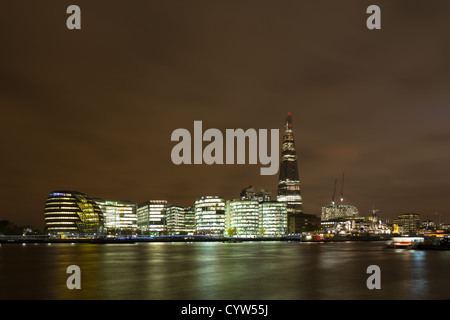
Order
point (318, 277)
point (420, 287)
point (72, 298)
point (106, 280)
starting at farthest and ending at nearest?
point (318, 277)
point (106, 280)
point (420, 287)
point (72, 298)

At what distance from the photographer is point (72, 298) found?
1481 inches

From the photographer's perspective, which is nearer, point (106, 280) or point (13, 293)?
point (13, 293)

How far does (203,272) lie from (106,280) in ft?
48.0

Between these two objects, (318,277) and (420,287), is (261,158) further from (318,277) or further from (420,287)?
(420,287)

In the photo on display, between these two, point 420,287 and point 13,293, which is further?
point 420,287

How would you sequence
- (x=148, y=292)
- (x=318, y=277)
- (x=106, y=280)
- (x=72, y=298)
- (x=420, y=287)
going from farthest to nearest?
(x=318, y=277), (x=106, y=280), (x=420, y=287), (x=148, y=292), (x=72, y=298)

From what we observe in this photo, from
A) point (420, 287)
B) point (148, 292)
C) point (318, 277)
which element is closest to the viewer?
point (148, 292)
